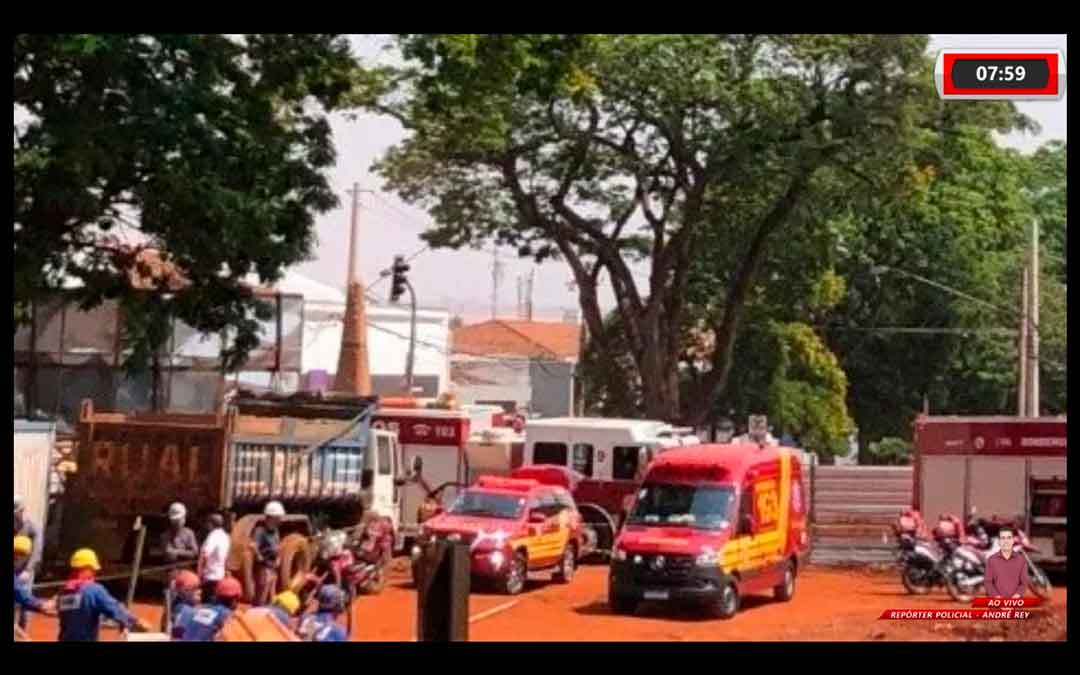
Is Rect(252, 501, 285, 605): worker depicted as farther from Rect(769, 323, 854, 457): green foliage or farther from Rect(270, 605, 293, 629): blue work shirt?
Rect(769, 323, 854, 457): green foliage

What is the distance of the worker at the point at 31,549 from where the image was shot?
12.9 meters

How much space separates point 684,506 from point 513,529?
210 cm

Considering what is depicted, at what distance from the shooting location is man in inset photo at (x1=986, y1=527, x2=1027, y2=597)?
1362cm

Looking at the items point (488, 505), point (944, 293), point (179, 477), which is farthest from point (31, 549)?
point (944, 293)

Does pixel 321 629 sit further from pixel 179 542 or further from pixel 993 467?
pixel 993 467

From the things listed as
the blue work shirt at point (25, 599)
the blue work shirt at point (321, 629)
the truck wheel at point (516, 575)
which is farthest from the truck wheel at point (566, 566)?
the blue work shirt at point (25, 599)

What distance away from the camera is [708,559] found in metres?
16.5

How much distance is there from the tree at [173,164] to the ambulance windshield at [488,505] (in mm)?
3032

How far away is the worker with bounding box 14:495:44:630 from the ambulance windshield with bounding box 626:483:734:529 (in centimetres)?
545

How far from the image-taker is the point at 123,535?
1688 cm

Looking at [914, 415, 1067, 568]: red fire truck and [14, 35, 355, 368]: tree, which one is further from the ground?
[14, 35, 355, 368]: tree

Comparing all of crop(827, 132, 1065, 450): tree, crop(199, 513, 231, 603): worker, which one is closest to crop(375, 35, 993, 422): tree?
crop(827, 132, 1065, 450): tree

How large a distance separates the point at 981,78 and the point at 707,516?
224 inches
